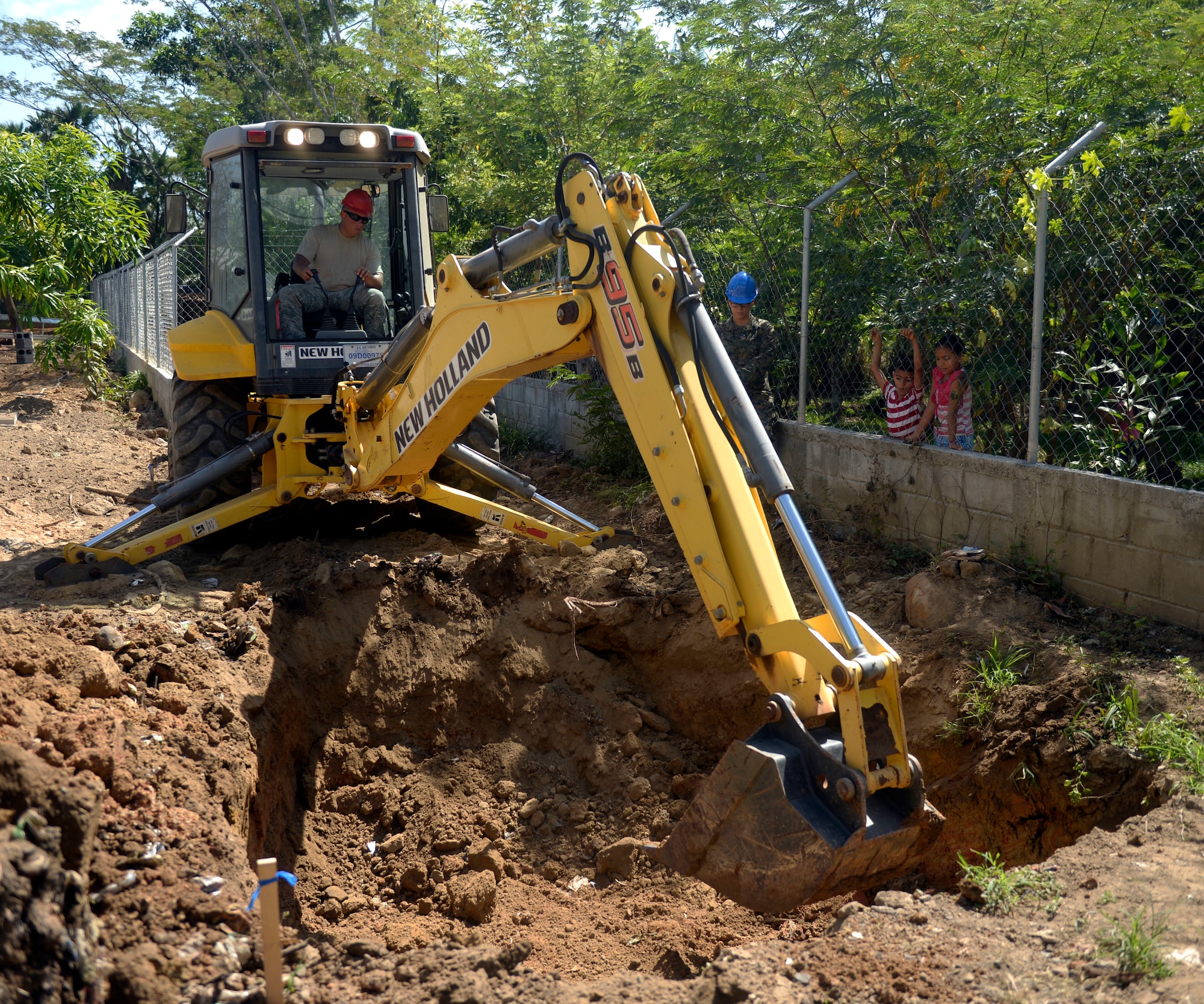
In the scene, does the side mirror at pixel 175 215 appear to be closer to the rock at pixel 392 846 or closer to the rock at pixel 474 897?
the rock at pixel 392 846

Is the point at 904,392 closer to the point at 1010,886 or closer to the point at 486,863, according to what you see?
the point at 1010,886

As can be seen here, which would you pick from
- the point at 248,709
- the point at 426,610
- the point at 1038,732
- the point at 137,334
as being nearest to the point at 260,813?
the point at 248,709

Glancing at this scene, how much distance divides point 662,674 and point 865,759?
2.37 meters

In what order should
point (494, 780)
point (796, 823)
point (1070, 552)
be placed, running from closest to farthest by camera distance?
point (796, 823)
point (494, 780)
point (1070, 552)

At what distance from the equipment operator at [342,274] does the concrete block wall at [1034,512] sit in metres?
3.09

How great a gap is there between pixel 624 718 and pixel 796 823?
2085mm

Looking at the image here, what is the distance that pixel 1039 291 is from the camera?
17.6ft

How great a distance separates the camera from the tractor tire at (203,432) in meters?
6.38

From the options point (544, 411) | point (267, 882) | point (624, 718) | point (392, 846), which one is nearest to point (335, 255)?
point (624, 718)

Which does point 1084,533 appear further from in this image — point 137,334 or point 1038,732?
point 137,334

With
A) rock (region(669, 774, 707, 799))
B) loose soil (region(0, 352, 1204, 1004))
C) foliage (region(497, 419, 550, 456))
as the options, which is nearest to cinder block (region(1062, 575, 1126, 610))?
loose soil (region(0, 352, 1204, 1004))

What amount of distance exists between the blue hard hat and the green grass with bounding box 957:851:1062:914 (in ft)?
15.6

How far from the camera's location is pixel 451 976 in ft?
9.35

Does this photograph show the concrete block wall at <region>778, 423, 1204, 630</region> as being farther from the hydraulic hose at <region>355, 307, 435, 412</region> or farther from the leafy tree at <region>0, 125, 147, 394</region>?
the leafy tree at <region>0, 125, 147, 394</region>
